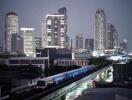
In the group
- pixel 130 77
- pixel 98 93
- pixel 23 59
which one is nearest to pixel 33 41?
pixel 23 59

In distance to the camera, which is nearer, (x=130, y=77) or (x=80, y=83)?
(x=80, y=83)

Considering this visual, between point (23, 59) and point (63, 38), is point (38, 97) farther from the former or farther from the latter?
point (63, 38)

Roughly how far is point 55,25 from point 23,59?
49.1m

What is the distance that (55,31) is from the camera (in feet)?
357

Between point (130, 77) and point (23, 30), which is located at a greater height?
point (23, 30)

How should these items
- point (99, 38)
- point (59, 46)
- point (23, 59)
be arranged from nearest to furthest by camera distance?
point (23, 59), point (59, 46), point (99, 38)

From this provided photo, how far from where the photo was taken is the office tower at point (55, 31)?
352 feet

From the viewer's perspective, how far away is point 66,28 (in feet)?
367

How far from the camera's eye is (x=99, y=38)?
12812 centimetres

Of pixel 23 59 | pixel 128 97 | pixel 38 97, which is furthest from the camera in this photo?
pixel 23 59

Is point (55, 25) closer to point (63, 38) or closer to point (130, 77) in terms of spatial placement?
point (63, 38)

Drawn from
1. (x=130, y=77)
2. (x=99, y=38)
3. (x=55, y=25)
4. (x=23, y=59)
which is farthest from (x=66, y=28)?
(x=130, y=77)

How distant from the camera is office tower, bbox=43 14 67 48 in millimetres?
107312

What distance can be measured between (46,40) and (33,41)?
5.04m
